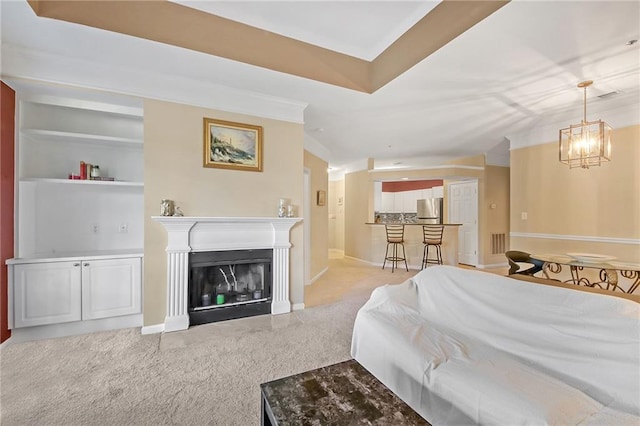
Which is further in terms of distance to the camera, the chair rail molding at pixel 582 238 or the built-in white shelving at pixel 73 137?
the chair rail molding at pixel 582 238

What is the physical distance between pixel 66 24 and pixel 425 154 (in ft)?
20.3

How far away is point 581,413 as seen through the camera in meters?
1.04

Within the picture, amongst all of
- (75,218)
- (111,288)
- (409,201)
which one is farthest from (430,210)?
(75,218)

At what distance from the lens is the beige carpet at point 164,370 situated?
65.1 inches

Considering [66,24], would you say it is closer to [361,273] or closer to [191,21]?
[191,21]

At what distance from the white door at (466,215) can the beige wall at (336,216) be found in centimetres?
311

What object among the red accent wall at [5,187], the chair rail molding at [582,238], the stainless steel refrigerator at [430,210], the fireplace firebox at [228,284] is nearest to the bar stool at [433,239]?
the chair rail molding at [582,238]

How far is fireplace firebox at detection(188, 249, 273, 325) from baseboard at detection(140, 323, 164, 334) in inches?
11.2

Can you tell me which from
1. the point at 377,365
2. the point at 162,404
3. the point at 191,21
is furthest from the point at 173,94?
the point at 377,365

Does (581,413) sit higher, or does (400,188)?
(400,188)

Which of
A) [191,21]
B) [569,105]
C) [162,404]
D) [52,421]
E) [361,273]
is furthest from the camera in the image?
[361,273]

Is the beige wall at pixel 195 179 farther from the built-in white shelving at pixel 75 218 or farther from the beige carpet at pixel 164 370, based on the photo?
the beige carpet at pixel 164 370

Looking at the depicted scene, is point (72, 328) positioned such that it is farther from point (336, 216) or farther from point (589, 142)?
point (336, 216)

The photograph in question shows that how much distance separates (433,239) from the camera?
5941 mm
